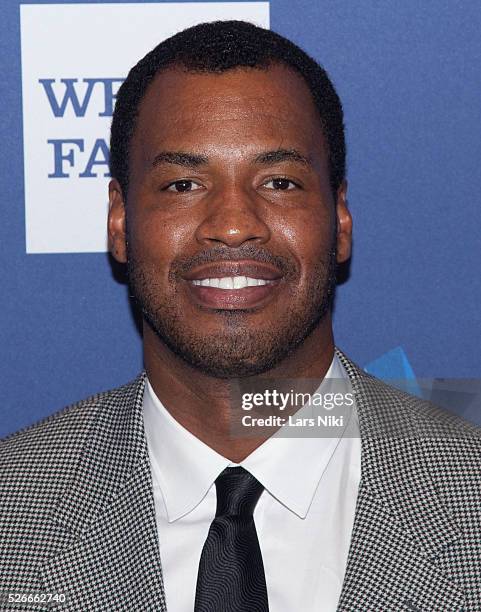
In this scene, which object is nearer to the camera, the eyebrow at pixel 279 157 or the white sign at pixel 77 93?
the eyebrow at pixel 279 157

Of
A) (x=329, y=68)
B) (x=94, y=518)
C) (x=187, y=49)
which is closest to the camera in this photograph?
(x=94, y=518)

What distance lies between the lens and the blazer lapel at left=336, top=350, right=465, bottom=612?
5.02 ft

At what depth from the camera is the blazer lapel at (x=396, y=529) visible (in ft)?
5.02

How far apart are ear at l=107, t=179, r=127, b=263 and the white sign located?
21cm

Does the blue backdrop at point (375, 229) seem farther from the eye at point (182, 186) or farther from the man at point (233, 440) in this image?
the eye at point (182, 186)

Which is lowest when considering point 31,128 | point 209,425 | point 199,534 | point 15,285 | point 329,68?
point 199,534

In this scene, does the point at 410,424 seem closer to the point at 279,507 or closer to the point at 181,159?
the point at 279,507

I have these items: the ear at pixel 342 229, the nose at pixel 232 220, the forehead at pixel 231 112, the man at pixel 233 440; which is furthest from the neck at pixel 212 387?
the forehead at pixel 231 112

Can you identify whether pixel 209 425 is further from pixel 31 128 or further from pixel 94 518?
pixel 31 128

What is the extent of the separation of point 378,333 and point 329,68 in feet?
1.96

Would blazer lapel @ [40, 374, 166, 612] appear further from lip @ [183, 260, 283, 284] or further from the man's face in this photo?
lip @ [183, 260, 283, 284]

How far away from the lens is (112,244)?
189 cm

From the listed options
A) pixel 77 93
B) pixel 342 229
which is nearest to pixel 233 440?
pixel 342 229

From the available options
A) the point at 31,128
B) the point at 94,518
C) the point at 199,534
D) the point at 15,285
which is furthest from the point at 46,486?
the point at 31,128
